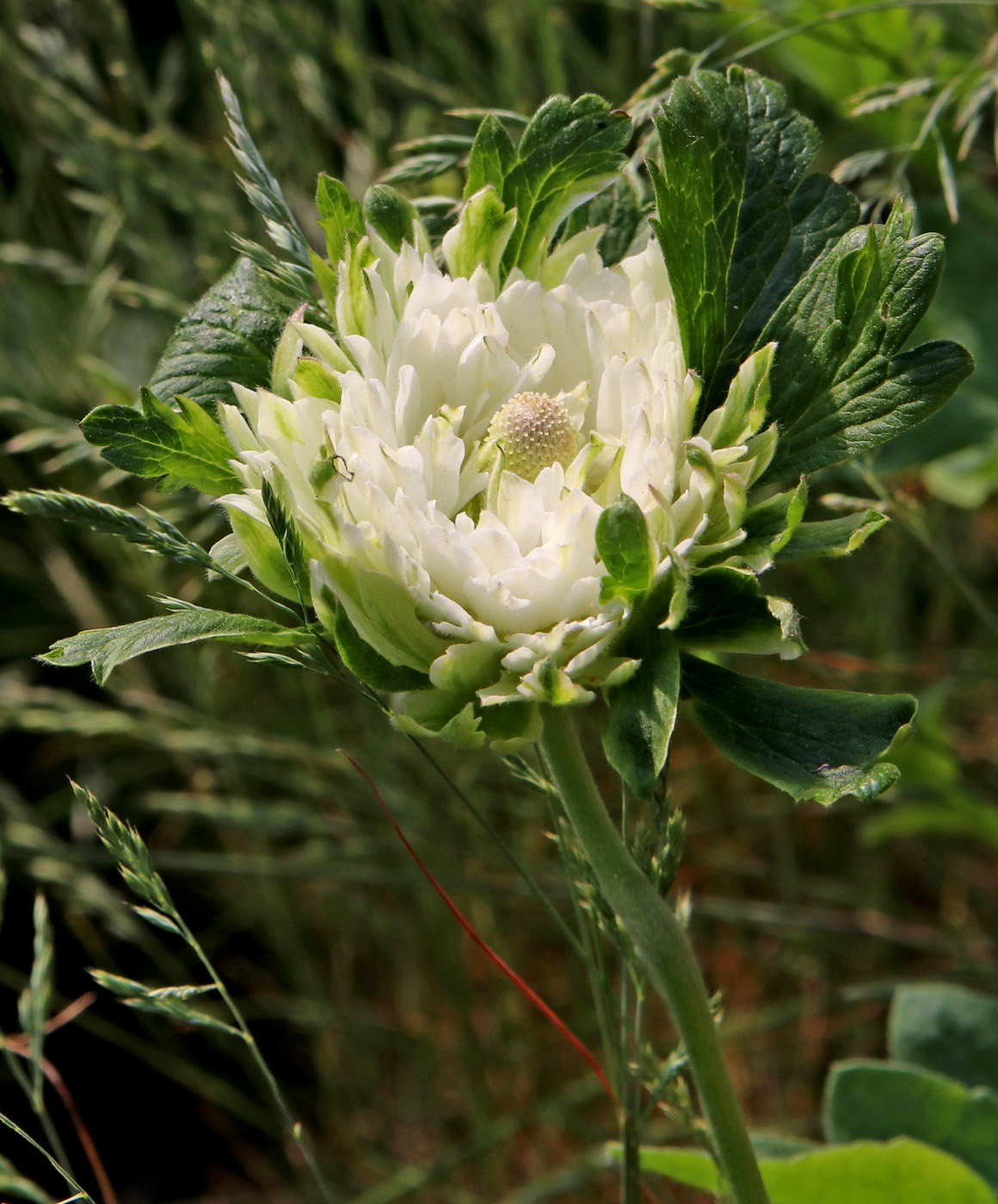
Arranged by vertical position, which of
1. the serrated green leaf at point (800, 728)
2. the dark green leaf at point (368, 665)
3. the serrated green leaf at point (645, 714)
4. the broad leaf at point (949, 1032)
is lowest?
the broad leaf at point (949, 1032)

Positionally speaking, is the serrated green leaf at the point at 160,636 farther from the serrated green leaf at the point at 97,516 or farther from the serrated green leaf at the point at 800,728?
the serrated green leaf at the point at 800,728

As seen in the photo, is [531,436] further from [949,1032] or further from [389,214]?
[949,1032]

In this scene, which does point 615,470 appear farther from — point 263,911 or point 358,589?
point 263,911

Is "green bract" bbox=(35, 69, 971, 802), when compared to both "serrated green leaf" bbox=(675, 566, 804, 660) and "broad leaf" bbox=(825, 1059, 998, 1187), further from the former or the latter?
"broad leaf" bbox=(825, 1059, 998, 1187)

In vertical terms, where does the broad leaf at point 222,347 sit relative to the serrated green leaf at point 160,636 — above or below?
above

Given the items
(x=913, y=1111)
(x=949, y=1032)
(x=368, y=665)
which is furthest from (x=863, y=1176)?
(x=368, y=665)

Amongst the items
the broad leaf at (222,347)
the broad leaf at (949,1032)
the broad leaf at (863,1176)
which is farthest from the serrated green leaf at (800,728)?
the broad leaf at (949,1032)

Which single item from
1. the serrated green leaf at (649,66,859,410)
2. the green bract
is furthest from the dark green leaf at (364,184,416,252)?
the serrated green leaf at (649,66,859,410)
